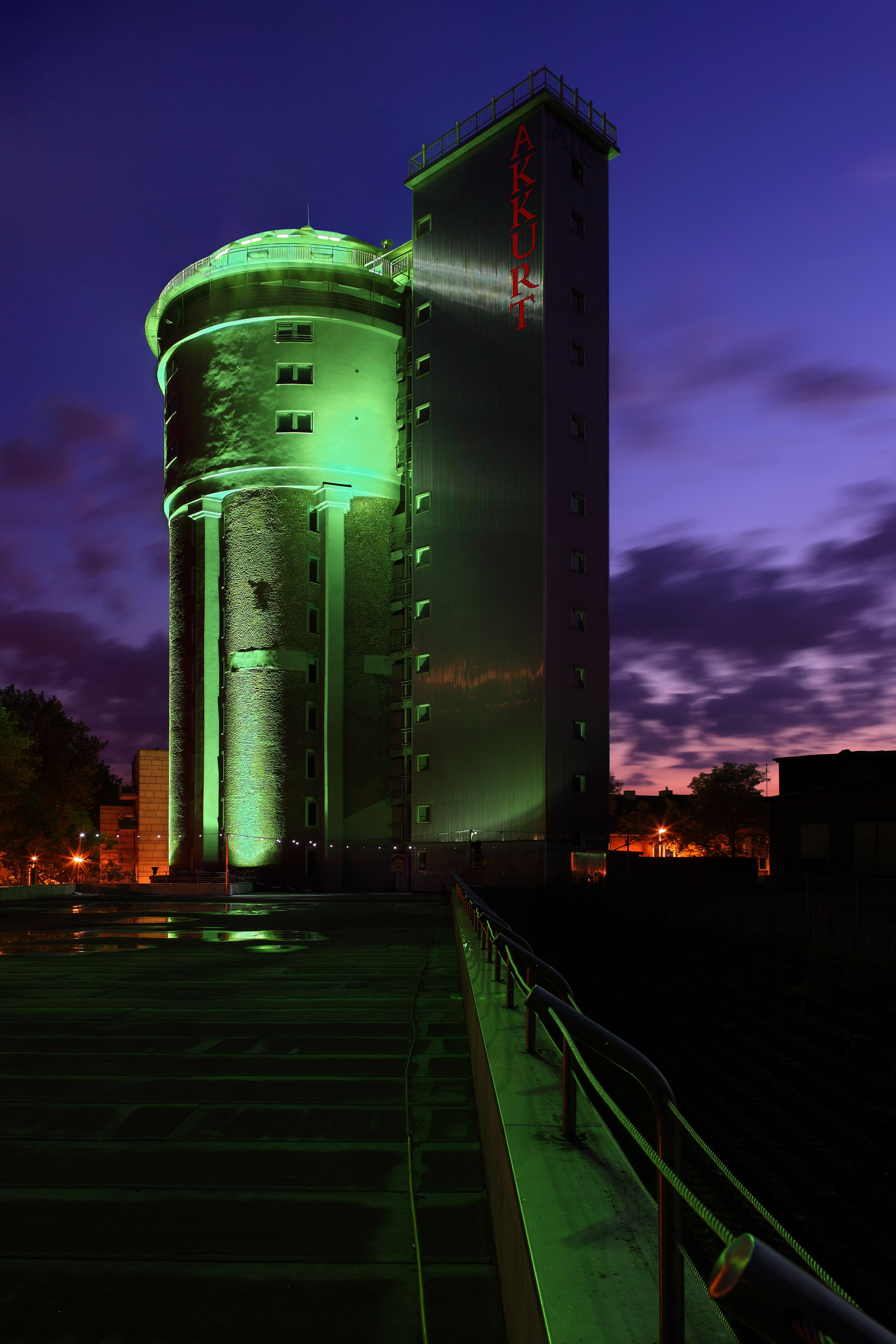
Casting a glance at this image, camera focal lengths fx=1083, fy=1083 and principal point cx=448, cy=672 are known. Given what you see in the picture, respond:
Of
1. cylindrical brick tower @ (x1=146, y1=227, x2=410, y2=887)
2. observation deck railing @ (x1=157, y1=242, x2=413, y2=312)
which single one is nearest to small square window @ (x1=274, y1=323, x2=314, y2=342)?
cylindrical brick tower @ (x1=146, y1=227, x2=410, y2=887)

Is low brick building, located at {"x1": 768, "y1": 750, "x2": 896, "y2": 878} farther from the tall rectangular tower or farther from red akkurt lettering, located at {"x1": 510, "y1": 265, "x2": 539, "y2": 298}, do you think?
red akkurt lettering, located at {"x1": 510, "y1": 265, "x2": 539, "y2": 298}

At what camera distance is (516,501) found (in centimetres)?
5569

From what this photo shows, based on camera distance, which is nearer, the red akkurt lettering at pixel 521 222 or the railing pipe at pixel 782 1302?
the railing pipe at pixel 782 1302

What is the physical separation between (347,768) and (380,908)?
2627 cm

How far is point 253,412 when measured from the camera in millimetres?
66000

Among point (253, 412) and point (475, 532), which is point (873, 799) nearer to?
point (475, 532)

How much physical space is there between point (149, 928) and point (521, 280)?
1652 inches

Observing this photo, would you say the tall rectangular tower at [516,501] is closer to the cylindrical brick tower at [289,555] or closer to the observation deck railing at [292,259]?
the cylindrical brick tower at [289,555]

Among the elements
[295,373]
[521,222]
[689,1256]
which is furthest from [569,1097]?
[295,373]

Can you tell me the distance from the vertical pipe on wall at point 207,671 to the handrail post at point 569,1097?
6316 centimetres

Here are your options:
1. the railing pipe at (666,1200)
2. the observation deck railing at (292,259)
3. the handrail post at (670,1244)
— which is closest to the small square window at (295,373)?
the observation deck railing at (292,259)

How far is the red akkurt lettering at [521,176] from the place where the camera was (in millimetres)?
57188

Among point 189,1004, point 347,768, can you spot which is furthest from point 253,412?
point 189,1004

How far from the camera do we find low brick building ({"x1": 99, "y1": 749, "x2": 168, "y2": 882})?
292ft
